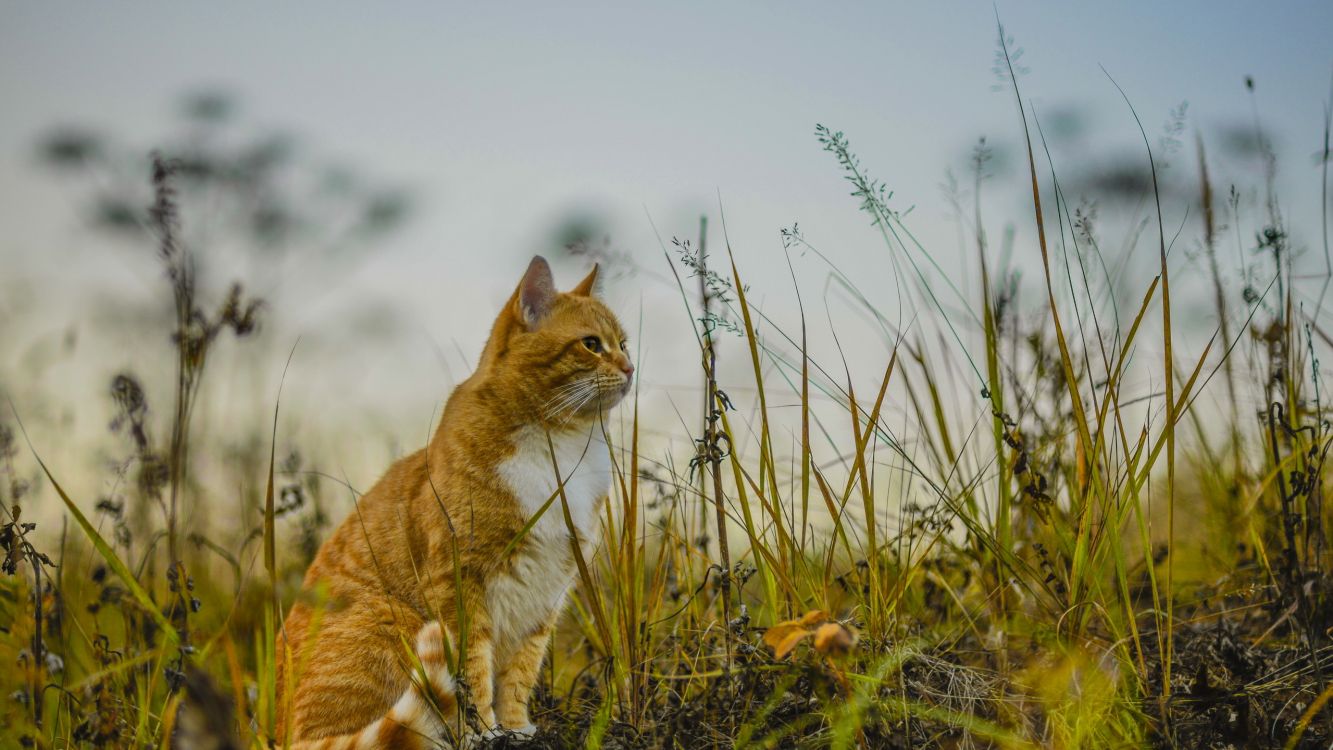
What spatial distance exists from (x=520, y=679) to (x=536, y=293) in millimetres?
1283

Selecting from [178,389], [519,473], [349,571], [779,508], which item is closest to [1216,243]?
[779,508]

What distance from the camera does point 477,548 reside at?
110 inches

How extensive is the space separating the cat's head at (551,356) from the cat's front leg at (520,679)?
70 centimetres

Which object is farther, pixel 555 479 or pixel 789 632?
pixel 555 479

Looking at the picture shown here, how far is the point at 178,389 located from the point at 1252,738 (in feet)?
8.80

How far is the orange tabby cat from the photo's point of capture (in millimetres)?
2662

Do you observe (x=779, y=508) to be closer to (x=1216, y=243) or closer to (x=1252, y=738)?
(x=1252, y=738)

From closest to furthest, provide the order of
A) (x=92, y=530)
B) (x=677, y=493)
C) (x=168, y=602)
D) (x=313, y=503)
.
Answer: (x=92, y=530), (x=677, y=493), (x=168, y=602), (x=313, y=503)

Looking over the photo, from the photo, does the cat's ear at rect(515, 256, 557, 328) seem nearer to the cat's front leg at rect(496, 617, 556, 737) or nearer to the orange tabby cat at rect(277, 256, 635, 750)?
the orange tabby cat at rect(277, 256, 635, 750)

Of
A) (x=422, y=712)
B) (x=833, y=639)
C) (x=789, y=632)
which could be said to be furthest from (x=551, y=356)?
(x=833, y=639)

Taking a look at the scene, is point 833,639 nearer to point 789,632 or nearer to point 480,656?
point 789,632

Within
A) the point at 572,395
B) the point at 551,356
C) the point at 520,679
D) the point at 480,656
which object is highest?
the point at 551,356

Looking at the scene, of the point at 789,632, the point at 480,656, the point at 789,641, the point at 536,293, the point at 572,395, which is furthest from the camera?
the point at 536,293

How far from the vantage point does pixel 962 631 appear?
279 cm
